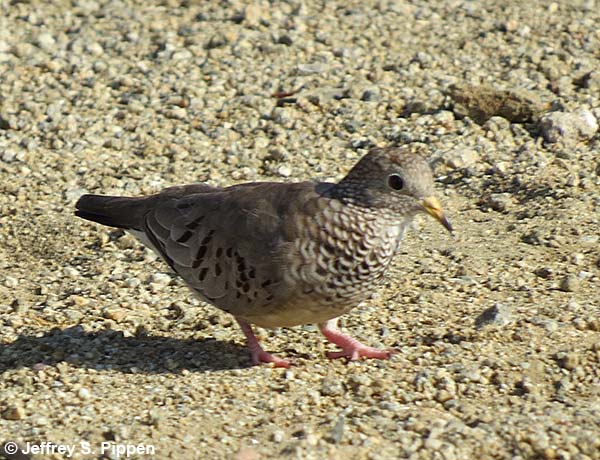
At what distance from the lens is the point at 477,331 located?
21.2 feet

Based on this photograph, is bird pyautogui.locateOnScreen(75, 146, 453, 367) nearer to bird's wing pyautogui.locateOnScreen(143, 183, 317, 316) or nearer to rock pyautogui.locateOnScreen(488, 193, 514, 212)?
bird's wing pyautogui.locateOnScreen(143, 183, 317, 316)

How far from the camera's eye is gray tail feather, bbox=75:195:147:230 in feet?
22.3

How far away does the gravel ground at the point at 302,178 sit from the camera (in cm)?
574

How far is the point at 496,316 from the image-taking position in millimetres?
6484

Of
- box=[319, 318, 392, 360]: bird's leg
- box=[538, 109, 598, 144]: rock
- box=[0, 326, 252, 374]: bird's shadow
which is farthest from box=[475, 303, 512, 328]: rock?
box=[538, 109, 598, 144]: rock

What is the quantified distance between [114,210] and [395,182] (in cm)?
169

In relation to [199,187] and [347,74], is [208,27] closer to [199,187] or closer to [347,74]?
[347,74]

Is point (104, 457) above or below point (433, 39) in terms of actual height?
below

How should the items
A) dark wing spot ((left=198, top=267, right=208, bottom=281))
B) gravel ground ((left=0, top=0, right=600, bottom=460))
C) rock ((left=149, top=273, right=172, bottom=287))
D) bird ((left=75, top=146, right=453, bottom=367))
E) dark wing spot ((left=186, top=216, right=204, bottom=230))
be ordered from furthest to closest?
rock ((left=149, top=273, right=172, bottom=287))
dark wing spot ((left=186, top=216, right=204, bottom=230))
dark wing spot ((left=198, top=267, right=208, bottom=281))
bird ((left=75, top=146, right=453, bottom=367))
gravel ground ((left=0, top=0, right=600, bottom=460))

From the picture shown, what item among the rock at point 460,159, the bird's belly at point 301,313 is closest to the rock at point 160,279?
the bird's belly at point 301,313

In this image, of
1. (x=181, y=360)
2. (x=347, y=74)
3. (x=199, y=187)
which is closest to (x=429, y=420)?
(x=181, y=360)

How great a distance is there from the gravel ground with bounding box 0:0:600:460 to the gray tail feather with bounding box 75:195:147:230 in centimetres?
51

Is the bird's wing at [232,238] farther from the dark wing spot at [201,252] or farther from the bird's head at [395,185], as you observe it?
the bird's head at [395,185]

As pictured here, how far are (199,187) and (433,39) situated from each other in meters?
3.97
